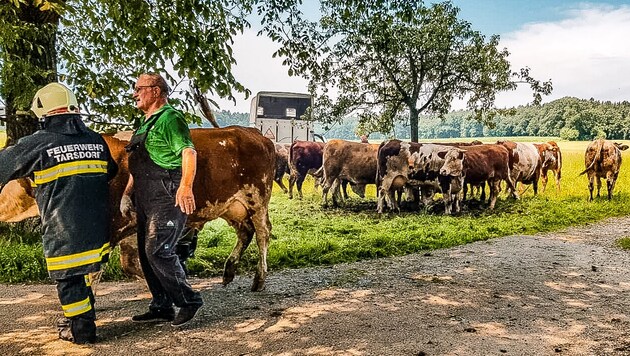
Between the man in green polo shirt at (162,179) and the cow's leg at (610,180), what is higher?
the man in green polo shirt at (162,179)

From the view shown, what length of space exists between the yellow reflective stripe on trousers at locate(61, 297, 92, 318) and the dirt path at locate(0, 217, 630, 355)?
0.23 m

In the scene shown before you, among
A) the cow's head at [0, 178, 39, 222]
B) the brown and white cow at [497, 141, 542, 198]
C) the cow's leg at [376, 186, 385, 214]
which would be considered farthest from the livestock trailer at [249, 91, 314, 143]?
the cow's head at [0, 178, 39, 222]

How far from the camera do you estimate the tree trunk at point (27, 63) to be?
572cm

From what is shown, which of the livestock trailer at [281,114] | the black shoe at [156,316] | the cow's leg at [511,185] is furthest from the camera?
the livestock trailer at [281,114]

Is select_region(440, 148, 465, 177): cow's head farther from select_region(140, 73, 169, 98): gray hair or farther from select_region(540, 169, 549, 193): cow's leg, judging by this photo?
select_region(140, 73, 169, 98): gray hair

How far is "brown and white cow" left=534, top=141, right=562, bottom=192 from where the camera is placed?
654 inches

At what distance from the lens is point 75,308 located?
11.7 feet

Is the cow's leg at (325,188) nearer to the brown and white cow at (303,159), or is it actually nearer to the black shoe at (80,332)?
the brown and white cow at (303,159)

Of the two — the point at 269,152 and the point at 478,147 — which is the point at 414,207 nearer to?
the point at 478,147

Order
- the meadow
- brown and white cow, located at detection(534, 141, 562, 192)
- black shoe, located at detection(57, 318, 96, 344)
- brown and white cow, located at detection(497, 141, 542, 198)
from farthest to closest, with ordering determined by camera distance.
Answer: brown and white cow, located at detection(534, 141, 562, 192) < brown and white cow, located at detection(497, 141, 542, 198) < the meadow < black shoe, located at detection(57, 318, 96, 344)

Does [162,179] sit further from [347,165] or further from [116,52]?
[347,165]

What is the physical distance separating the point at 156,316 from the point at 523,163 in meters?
13.5

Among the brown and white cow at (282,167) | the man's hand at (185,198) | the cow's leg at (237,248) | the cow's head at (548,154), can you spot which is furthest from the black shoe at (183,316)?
the cow's head at (548,154)

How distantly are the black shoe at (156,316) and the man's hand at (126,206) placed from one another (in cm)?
78
